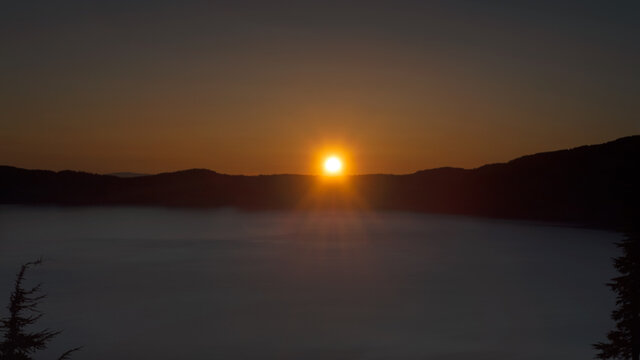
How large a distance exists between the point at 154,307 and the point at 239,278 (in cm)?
2445

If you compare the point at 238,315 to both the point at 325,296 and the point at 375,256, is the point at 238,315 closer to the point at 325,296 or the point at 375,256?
the point at 325,296

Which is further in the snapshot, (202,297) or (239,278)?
(239,278)

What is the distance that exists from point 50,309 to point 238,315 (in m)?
19.5

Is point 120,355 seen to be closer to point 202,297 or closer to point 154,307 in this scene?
point 154,307

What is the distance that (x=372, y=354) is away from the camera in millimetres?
43781

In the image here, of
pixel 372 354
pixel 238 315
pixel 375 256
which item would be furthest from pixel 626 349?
pixel 375 256

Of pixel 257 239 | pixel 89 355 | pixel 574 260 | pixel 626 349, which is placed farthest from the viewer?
pixel 257 239

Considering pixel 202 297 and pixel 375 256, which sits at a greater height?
pixel 375 256

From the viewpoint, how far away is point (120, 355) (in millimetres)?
42281

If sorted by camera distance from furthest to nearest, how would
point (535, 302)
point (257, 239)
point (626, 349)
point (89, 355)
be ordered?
point (257, 239) → point (535, 302) → point (89, 355) → point (626, 349)

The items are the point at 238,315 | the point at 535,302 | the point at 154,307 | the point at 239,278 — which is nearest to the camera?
the point at 238,315

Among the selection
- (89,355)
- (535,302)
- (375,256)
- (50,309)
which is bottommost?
(89,355)

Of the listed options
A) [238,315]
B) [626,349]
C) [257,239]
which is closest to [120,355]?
[238,315]

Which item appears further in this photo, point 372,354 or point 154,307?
point 154,307
